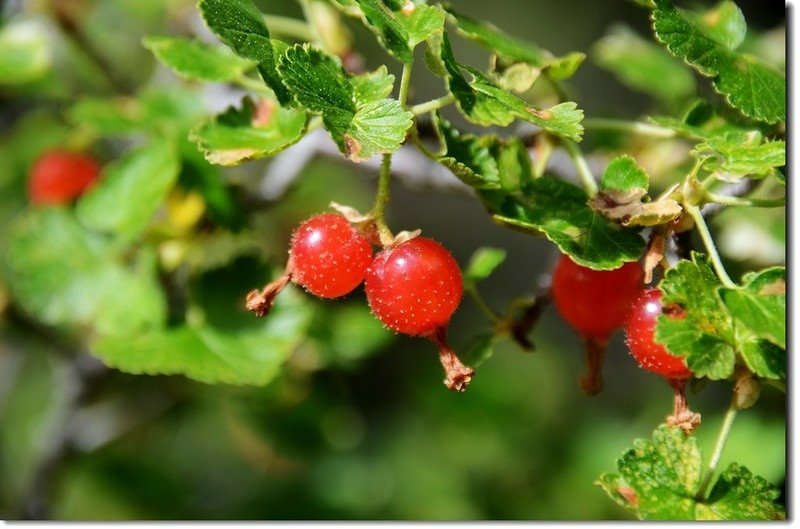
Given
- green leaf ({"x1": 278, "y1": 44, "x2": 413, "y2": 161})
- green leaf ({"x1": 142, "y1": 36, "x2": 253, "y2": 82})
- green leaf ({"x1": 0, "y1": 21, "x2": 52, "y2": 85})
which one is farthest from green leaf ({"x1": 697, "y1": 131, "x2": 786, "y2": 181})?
green leaf ({"x1": 0, "y1": 21, "x2": 52, "y2": 85})

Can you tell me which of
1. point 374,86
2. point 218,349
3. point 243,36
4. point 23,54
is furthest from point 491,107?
point 23,54

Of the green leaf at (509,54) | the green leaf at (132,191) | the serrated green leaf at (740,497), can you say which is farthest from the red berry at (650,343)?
the green leaf at (132,191)

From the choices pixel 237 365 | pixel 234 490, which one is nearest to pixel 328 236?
pixel 237 365

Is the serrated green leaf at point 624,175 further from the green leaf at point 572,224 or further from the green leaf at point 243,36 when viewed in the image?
the green leaf at point 243,36

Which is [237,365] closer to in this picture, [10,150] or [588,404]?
[10,150]

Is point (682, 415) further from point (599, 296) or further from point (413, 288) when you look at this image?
point (413, 288)
